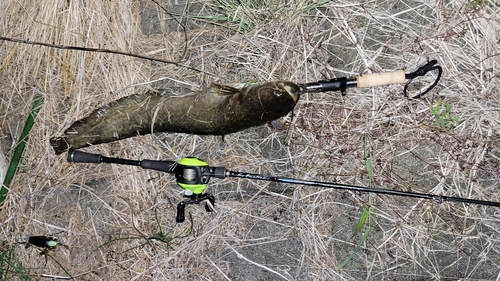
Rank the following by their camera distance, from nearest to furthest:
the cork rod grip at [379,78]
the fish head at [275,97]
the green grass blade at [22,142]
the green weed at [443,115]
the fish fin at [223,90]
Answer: the fish head at [275,97] < the cork rod grip at [379,78] < the fish fin at [223,90] < the green weed at [443,115] < the green grass blade at [22,142]

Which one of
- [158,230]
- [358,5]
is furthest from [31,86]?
[358,5]

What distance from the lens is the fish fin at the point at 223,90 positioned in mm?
2410

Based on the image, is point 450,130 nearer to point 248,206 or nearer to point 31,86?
point 248,206

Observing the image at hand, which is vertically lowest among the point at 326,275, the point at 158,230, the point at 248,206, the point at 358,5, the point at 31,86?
the point at 326,275

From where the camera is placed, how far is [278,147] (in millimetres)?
2725

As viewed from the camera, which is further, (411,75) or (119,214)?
(119,214)

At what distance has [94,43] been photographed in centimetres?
271

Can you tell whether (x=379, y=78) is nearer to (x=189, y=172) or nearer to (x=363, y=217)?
(x=363, y=217)

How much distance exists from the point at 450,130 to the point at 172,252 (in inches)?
76.8

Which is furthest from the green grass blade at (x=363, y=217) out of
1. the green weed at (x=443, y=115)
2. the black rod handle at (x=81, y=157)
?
the black rod handle at (x=81, y=157)

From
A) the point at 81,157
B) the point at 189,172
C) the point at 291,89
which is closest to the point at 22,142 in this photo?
the point at 81,157

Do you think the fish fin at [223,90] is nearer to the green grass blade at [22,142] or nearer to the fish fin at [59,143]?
the fish fin at [59,143]

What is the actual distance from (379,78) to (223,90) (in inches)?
34.9

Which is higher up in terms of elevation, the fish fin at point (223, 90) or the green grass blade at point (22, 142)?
the fish fin at point (223, 90)
